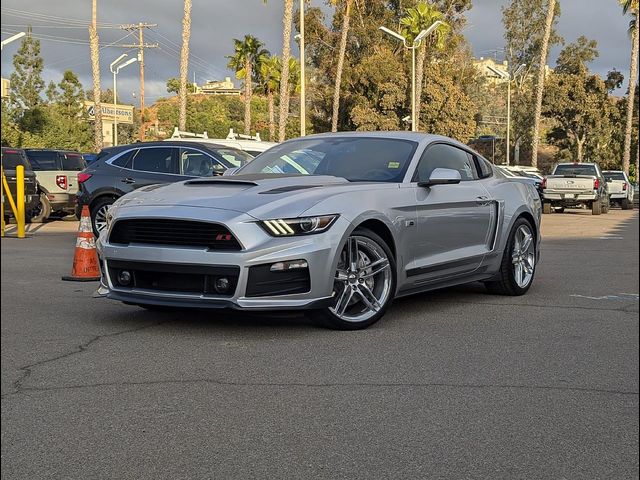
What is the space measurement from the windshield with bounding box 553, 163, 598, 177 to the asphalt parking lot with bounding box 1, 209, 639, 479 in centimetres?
2298

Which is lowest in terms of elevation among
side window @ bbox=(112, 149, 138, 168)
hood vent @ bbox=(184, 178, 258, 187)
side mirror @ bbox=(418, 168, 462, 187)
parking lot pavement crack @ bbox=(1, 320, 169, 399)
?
parking lot pavement crack @ bbox=(1, 320, 169, 399)

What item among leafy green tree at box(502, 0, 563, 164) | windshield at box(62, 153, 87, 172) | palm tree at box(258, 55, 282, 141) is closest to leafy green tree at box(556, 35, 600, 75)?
leafy green tree at box(502, 0, 563, 164)

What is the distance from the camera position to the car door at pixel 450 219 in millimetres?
6789

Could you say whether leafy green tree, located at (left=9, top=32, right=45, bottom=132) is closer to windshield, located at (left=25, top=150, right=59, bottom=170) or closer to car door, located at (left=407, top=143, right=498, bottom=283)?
windshield, located at (left=25, top=150, right=59, bottom=170)

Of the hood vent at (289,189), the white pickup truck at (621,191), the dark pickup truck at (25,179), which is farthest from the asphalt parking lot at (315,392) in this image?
the white pickup truck at (621,191)

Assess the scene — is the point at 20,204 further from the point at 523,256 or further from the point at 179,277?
the point at 179,277

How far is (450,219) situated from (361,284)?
130 cm

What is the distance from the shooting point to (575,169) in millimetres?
29562

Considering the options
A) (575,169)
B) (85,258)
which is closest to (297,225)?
(85,258)

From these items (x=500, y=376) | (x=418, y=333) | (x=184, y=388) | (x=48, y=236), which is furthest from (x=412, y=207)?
(x=48, y=236)

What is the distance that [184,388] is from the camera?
448cm

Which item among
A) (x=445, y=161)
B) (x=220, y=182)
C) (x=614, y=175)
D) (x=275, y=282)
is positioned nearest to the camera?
(x=275, y=282)

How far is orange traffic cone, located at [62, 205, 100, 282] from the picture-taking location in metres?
8.64

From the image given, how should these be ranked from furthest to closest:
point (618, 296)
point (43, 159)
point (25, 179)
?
point (43, 159), point (25, 179), point (618, 296)
